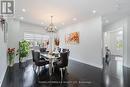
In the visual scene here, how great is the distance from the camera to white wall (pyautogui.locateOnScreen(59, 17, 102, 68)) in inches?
234

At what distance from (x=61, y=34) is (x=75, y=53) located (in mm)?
3025

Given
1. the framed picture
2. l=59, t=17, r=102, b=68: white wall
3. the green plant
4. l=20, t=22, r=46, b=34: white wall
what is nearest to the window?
l=20, t=22, r=46, b=34: white wall

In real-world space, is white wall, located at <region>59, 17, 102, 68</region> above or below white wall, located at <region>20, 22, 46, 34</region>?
below

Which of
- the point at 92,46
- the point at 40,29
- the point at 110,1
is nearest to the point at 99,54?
the point at 92,46

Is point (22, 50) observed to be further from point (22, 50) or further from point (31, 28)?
point (31, 28)

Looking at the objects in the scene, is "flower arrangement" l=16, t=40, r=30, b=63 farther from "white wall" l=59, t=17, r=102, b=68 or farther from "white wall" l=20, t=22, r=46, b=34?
"white wall" l=59, t=17, r=102, b=68

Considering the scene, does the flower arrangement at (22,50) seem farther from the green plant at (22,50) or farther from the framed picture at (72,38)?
the framed picture at (72,38)

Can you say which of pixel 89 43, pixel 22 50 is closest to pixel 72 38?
pixel 89 43

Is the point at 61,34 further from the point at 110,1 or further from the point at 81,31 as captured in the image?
the point at 110,1

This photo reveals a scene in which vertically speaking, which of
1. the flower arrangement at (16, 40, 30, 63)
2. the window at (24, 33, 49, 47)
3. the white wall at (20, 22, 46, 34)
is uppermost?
the white wall at (20, 22, 46, 34)

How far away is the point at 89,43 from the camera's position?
6711 millimetres

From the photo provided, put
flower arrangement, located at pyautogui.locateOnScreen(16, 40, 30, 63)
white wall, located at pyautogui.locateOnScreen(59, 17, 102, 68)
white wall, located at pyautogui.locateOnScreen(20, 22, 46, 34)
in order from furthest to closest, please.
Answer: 1. white wall, located at pyautogui.locateOnScreen(20, 22, 46, 34)
2. flower arrangement, located at pyautogui.locateOnScreen(16, 40, 30, 63)
3. white wall, located at pyautogui.locateOnScreen(59, 17, 102, 68)

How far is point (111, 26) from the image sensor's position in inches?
377

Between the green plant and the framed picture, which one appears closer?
the green plant
